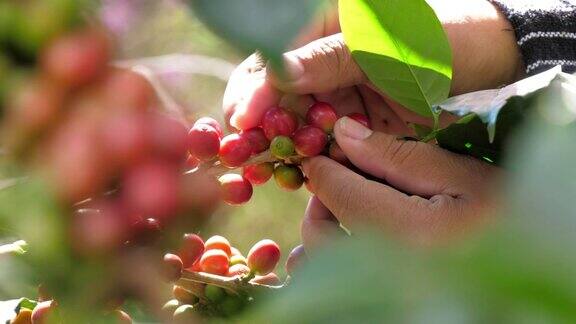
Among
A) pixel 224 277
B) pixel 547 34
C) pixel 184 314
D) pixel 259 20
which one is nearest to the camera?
pixel 259 20

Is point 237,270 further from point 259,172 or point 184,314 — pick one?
point 184,314

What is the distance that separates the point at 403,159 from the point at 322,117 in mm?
114

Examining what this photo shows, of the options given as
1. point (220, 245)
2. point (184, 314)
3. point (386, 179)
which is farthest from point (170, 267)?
point (386, 179)

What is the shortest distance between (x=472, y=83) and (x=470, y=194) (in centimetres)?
41

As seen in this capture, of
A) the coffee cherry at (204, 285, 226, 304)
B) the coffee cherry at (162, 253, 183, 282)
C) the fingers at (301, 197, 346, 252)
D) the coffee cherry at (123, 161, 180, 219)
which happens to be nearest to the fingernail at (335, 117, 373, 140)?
the fingers at (301, 197, 346, 252)

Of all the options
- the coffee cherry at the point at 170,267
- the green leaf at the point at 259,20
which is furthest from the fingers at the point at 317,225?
the green leaf at the point at 259,20

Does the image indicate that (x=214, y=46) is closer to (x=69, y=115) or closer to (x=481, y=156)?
(x=69, y=115)

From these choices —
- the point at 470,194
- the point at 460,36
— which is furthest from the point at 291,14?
the point at 460,36

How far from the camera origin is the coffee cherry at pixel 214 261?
914 mm

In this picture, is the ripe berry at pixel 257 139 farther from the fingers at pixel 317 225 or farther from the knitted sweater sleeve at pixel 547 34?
the knitted sweater sleeve at pixel 547 34

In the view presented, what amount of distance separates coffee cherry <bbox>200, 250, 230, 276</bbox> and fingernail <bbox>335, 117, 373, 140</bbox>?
0.21 metres

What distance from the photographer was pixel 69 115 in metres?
0.23

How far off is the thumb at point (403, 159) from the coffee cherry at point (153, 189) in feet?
2.00

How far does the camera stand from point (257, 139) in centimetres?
93
